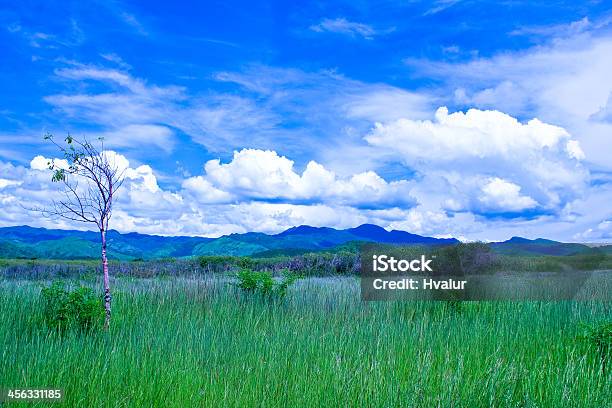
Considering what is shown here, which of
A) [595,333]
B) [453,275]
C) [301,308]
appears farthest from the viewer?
[453,275]

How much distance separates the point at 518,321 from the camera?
10.3 m

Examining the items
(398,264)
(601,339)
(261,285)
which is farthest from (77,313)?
(398,264)

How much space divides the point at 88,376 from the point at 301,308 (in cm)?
599

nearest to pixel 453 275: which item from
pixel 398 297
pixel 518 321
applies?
pixel 398 297

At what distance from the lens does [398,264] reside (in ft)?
50.1

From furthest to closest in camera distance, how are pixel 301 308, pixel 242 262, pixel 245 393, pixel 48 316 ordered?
pixel 242 262 → pixel 301 308 → pixel 48 316 → pixel 245 393

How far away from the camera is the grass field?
→ 554 cm

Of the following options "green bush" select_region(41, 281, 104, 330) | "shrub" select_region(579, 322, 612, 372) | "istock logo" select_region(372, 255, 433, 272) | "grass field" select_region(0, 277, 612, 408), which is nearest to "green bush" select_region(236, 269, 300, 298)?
"grass field" select_region(0, 277, 612, 408)

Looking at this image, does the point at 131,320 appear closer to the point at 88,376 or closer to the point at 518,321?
the point at 88,376

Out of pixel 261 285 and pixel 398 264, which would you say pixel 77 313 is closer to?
pixel 261 285

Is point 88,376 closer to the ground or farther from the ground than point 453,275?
closer to the ground
